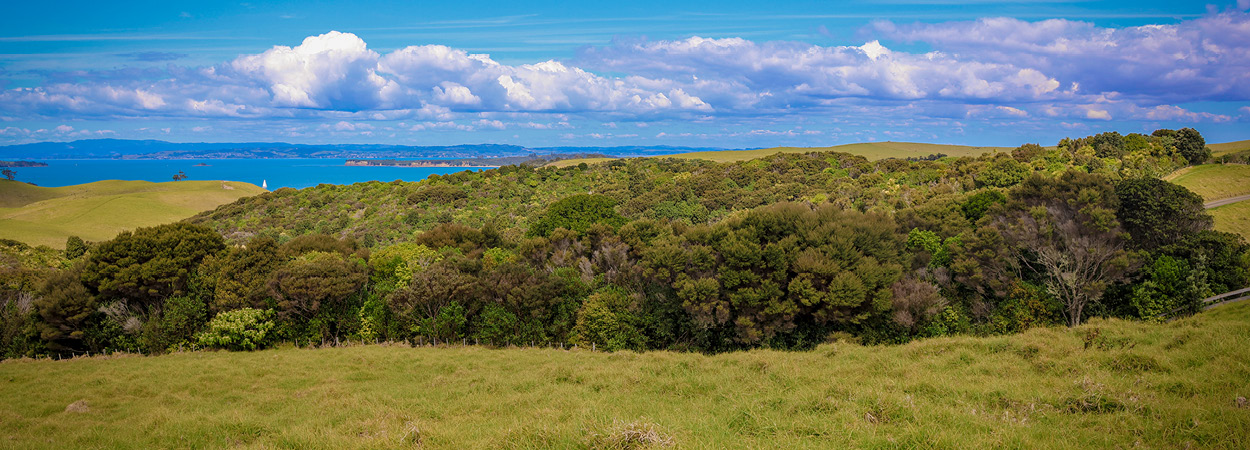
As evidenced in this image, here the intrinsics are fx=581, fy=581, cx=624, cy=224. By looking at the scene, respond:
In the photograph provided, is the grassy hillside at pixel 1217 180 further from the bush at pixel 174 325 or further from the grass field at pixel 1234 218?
the bush at pixel 174 325

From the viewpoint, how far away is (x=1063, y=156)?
225 feet

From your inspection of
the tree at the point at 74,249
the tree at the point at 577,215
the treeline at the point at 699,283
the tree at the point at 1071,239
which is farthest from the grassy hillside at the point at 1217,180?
the tree at the point at 74,249

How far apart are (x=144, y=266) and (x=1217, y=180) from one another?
247 ft

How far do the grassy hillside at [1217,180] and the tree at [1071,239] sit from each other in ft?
83.5

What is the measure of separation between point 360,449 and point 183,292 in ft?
96.2

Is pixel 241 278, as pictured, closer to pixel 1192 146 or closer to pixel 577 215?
pixel 577 215

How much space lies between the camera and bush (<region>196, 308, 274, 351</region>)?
27500 mm

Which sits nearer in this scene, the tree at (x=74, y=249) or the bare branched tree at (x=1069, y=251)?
the bare branched tree at (x=1069, y=251)

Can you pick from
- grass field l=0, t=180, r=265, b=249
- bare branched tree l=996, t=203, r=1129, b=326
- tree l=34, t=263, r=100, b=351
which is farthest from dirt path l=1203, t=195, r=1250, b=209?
grass field l=0, t=180, r=265, b=249

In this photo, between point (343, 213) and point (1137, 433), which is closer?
point (1137, 433)

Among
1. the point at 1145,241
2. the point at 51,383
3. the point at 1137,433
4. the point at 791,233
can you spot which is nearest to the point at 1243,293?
the point at 1145,241

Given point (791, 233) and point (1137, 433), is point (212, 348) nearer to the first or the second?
point (791, 233)

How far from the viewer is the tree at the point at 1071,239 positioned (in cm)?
2628

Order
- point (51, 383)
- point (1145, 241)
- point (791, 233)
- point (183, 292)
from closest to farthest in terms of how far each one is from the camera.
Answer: point (51, 383)
point (791, 233)
point (1145, 241)
point (183, 292)
